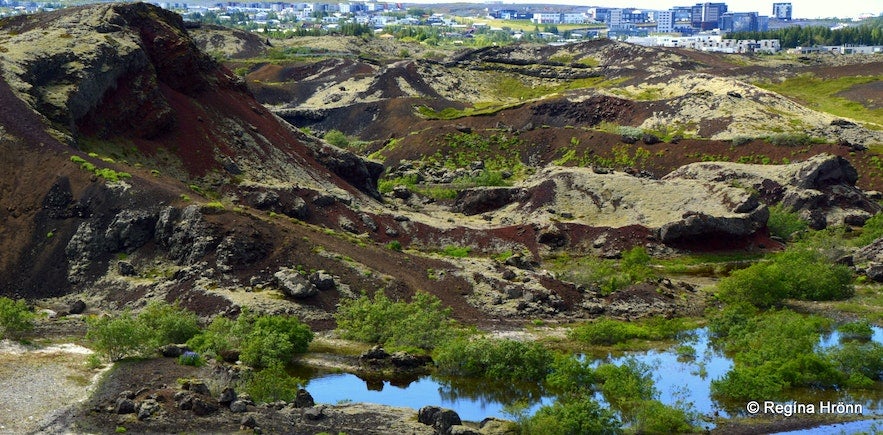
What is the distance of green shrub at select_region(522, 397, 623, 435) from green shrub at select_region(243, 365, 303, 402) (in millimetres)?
10968

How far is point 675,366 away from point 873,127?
8740cm

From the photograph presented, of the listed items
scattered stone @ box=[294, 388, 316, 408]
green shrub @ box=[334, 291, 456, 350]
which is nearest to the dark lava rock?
green shrub @ box=[334, 291, 456, 350]

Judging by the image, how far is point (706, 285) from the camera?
86.6m

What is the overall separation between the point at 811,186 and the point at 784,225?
7.28 metres

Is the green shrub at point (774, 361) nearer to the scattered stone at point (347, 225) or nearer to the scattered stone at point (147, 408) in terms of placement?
the scattered stone at point (147, 408)

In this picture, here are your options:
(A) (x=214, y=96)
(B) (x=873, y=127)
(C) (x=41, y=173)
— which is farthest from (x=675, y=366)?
(B) (x=873, y=127)

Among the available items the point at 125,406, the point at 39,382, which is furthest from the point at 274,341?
the point at 125,406

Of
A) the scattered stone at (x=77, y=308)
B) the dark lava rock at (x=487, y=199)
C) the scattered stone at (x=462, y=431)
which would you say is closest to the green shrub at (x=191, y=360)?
the scattered stone at (x=77, y=308)

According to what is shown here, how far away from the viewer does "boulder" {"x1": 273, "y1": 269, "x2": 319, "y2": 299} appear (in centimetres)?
7200

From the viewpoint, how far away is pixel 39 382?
55688mm

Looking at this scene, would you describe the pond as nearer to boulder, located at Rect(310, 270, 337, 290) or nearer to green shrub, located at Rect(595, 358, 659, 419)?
green shrub, located at Rect(595, 358, 659, 419)

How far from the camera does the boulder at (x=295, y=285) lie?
72000 millimetres

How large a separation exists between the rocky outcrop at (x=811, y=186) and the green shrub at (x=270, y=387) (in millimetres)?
58594

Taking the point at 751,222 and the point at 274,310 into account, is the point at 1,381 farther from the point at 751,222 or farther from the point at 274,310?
the point at 751,222
